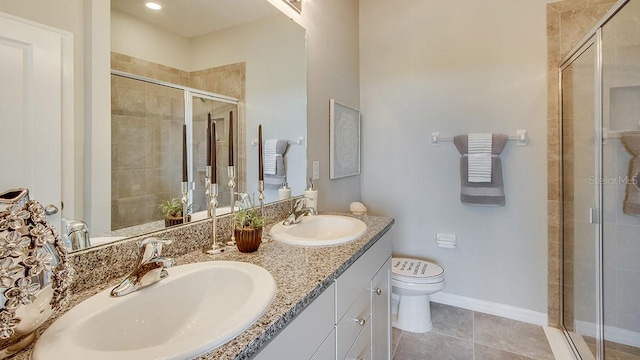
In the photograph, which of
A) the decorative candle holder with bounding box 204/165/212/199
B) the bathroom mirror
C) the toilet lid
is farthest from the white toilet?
the decorative candle holder with bounding box 204/165/212/199

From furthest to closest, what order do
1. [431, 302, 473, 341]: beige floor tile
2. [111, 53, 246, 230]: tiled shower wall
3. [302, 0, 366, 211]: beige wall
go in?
1. [431, 302, 473, 341]: beige floor tile
2. [302, 0, 366, 211]: beige wall
3. [111, 53, 246, 230]: tiled shower wall

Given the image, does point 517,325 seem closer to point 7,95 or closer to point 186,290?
point 186,290

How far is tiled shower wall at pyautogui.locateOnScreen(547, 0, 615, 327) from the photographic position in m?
1.94

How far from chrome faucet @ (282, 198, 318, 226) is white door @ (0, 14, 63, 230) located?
2.83 feet

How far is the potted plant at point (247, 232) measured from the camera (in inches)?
41.2

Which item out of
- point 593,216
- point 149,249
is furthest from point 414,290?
point 149,249

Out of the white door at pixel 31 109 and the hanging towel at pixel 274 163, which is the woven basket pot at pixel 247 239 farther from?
the hanging towel at pixel 274 163

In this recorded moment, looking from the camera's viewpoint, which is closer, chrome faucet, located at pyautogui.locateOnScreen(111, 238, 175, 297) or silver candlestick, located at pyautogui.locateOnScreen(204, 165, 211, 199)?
chrome faucet, located at pyautogui.locateOnScreen(111, 238, 175, 297)

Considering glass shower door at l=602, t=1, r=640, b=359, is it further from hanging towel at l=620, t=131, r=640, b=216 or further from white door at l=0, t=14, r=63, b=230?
white door at l=0, t=14, r=63, b=230

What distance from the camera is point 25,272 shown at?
483 mm

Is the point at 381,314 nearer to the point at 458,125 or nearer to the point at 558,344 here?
the point at 558,344

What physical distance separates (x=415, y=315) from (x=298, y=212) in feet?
4.02

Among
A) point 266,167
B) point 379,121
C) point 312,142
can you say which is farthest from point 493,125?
point 266,167

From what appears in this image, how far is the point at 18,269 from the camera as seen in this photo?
1.56 feet
